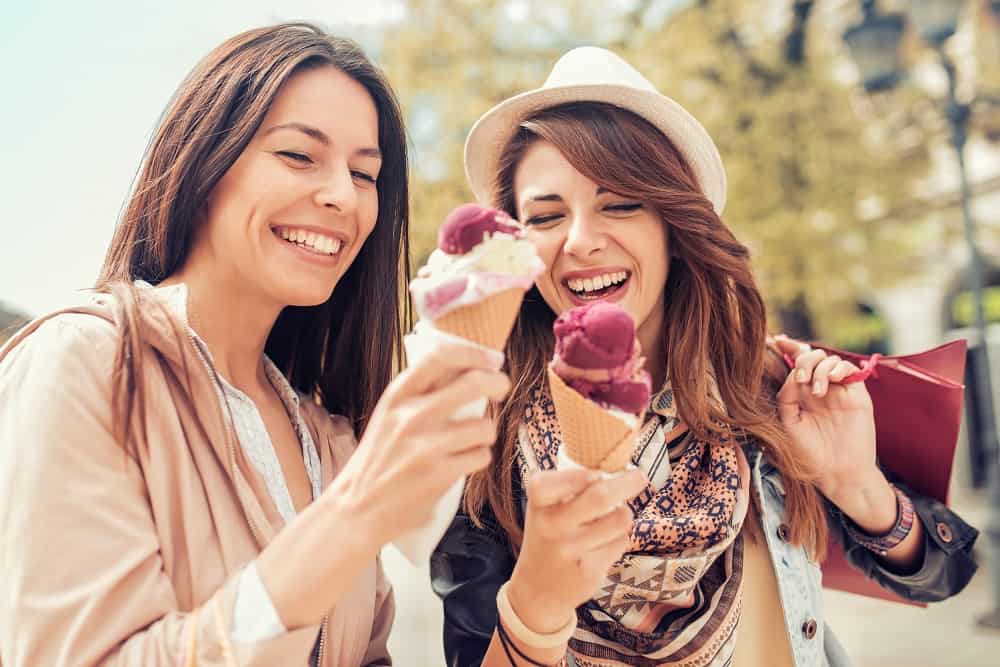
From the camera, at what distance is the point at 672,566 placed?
251cm

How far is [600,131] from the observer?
9.11ft

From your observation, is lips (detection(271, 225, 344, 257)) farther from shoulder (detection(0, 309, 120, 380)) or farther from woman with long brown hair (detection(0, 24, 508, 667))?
shoulder (detection(0, 309, 120, 380))

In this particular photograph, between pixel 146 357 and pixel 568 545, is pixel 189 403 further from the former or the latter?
pixel 568 545

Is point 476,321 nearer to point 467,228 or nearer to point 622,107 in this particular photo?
point 467,228

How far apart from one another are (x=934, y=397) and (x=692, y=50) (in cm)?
904

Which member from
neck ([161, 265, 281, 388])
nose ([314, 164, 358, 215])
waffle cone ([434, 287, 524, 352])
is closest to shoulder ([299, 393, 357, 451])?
neck ([161, 265, 281, 388])

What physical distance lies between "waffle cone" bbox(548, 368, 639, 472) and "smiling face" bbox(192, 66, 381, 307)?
2.71 ft

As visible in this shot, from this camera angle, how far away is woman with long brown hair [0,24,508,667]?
1666 mm

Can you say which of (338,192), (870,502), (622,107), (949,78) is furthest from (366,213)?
(949,78)

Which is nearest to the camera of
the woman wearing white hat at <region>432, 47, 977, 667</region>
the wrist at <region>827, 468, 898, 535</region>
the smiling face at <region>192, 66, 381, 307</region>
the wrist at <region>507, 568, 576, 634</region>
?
the wrist at <region>507, 568, 576, 634</region>

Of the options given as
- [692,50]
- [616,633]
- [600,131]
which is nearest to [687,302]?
[600,131]

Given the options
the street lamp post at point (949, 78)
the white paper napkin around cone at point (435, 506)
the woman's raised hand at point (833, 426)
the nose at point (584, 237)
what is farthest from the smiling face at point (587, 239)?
the street lamp post at point (949, 78)

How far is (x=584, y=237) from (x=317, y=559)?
4.55 ft

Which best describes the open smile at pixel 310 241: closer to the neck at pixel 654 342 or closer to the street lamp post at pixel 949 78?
the neck at pixel 654 342
